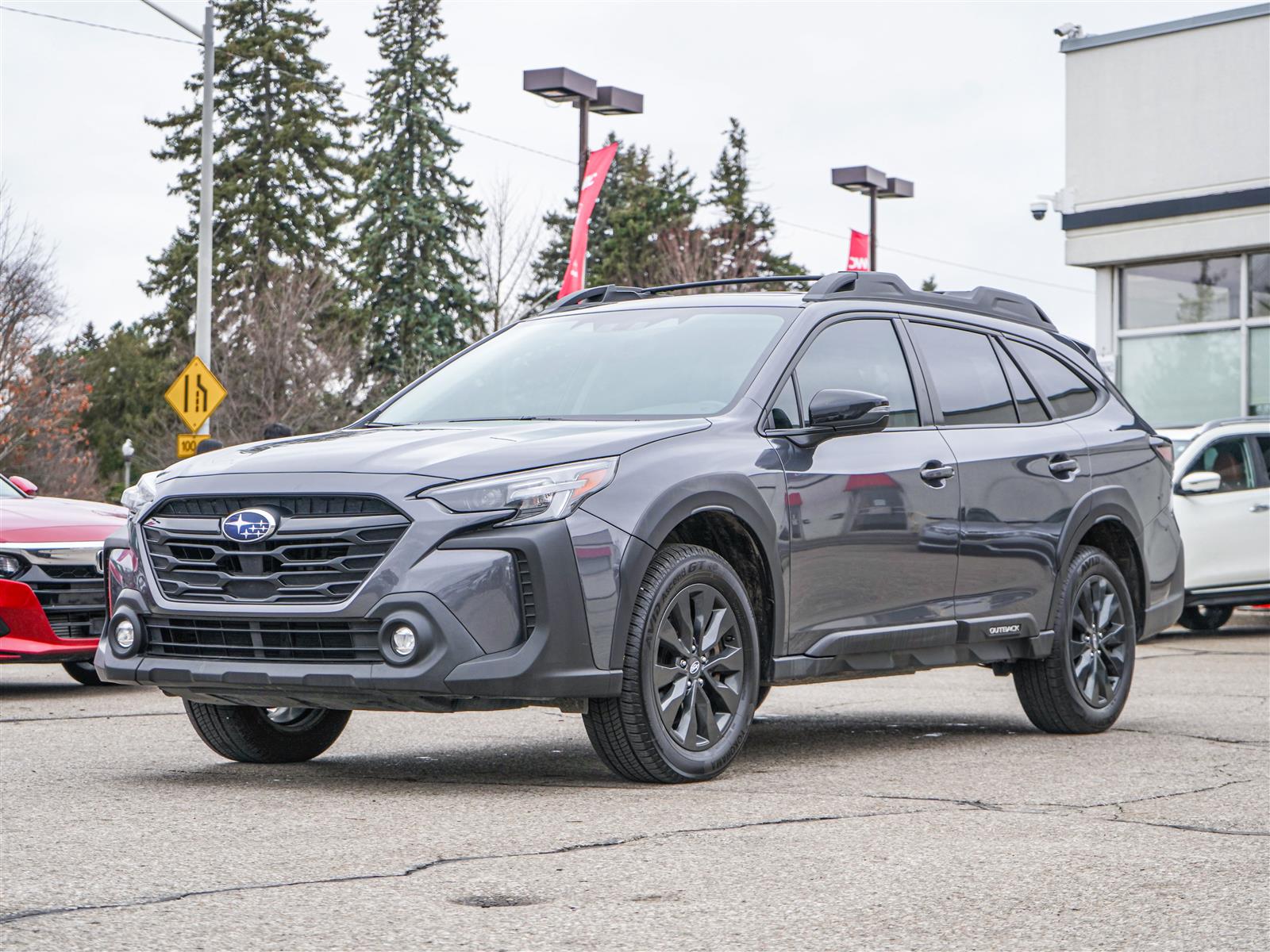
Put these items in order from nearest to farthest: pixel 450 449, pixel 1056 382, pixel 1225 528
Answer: pixel 450 449, pixel 1056 382, pixel 1225 528

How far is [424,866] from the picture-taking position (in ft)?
15.2

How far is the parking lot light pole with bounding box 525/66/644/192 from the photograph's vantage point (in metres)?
22.8

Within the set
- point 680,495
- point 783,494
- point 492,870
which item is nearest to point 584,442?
point 680,495

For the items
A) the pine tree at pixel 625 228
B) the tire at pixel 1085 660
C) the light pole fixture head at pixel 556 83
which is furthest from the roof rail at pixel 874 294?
the pine tree at pixel 625 228

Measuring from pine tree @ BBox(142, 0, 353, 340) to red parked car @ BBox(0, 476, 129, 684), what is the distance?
4673 cm

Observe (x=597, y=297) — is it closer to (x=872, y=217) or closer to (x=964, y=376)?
(x=964, y=376)

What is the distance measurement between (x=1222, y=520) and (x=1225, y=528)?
0.22 ft

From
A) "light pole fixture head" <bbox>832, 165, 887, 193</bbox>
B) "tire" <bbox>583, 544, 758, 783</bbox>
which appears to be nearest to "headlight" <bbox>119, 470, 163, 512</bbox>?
"tire" <bbox>583, 544, 758, 783</bbox>

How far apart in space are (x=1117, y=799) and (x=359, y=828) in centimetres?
251

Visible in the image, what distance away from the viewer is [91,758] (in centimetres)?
695

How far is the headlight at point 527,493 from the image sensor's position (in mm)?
5672

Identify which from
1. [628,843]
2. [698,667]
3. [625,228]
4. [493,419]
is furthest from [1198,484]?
[625,228]

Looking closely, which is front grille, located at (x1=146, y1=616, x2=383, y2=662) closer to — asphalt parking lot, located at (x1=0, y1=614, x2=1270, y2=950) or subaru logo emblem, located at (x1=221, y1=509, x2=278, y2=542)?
subaru logo emblem, located at (x1=221, y1=509, x2=278, y2=542)

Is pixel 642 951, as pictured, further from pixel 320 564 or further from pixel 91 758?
pixel 91 758
